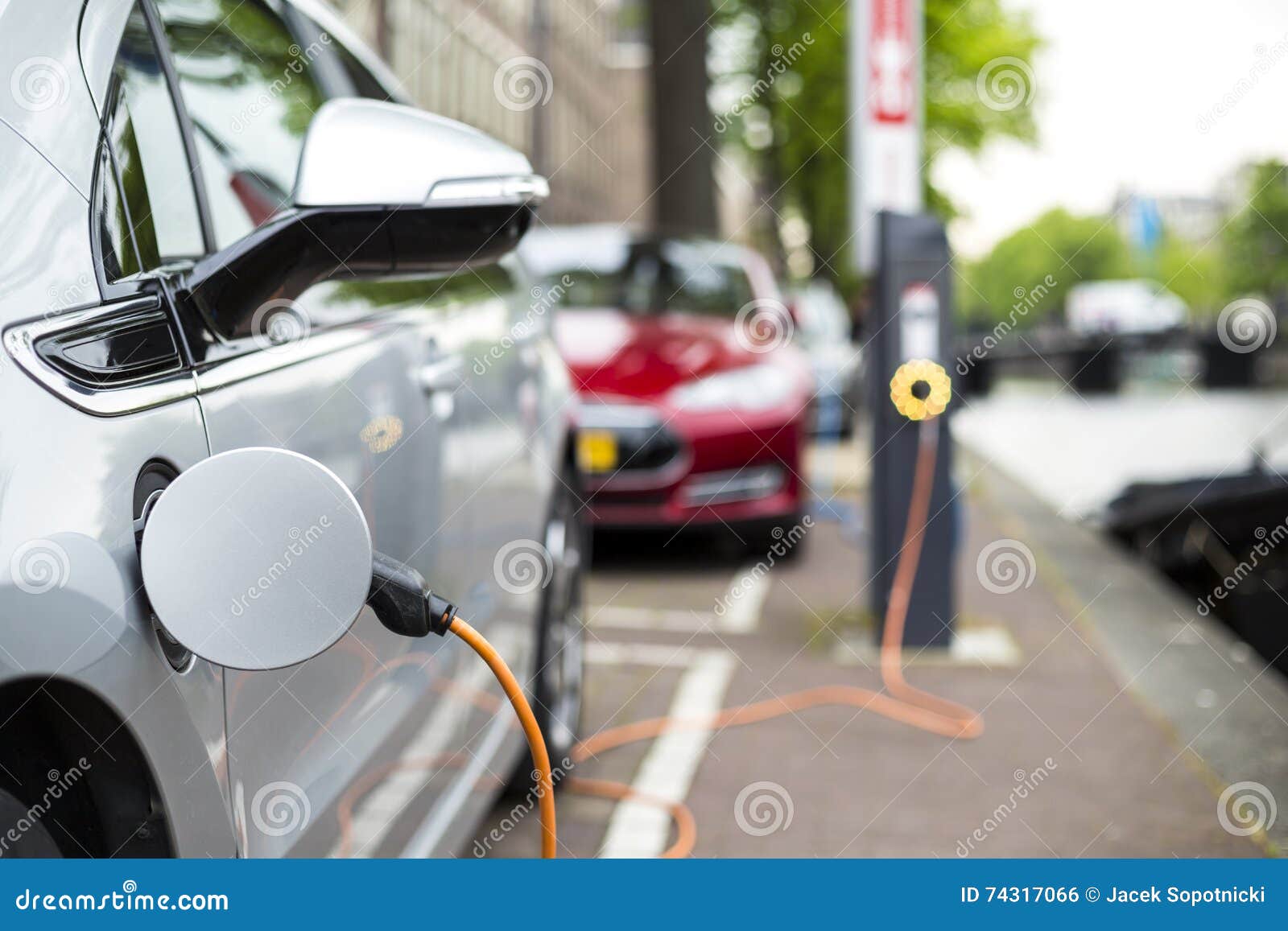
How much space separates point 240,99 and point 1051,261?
112 meters

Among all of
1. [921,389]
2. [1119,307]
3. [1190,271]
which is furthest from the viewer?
[1190,271]

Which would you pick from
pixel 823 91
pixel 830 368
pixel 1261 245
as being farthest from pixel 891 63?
pixel 1261 245

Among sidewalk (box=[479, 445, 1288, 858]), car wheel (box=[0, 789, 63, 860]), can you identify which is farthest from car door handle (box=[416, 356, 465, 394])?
sidewalk (box=[479, 445, 1288, 858])

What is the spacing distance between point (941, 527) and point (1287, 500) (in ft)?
4.28

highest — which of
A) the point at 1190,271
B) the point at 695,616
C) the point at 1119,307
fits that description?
the point at 695,616

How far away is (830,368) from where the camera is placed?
1441 cm

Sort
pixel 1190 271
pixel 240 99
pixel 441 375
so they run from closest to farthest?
pixel 240 99 < pixel 441 375 < pixel 1190 271

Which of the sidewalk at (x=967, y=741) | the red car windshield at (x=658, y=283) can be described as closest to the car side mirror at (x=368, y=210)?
the sidewalk at (x=967, y=741)

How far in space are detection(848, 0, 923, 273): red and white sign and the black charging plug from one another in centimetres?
472

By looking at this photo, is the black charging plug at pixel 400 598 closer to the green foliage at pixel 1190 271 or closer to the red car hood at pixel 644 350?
the red car hood at pixel 644 350

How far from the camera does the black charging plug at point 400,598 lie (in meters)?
1.49

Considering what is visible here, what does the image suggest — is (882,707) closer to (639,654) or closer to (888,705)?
(888,705)

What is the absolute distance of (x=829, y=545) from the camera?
27.8 ft
